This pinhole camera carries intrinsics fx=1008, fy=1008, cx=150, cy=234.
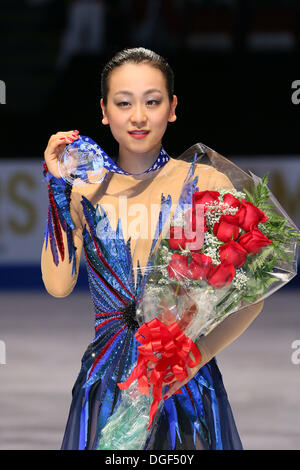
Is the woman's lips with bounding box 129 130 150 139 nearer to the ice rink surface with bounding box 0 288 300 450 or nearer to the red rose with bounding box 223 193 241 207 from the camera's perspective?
the red rose with bounding box 223 193 241 207

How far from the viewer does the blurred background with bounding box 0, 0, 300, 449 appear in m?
5.58

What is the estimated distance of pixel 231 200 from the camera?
96.3 inches

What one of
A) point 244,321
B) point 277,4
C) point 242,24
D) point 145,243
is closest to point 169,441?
point 244,321

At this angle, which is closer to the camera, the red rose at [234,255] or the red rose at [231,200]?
the red rose at [234,255]

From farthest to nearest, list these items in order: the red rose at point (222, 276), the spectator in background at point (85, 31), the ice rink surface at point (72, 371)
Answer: the spectator in background at point (85, 31) < the ice rink surface at point (72, 371) < the red rose at point (222, 276)

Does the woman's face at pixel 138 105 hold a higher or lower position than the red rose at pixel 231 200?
higher

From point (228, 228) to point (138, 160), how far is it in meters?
0.47

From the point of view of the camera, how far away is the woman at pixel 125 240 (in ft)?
8.48

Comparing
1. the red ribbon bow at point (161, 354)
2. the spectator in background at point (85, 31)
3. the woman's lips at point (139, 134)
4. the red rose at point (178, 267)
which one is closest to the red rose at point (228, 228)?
the red rose at point (178, 267)

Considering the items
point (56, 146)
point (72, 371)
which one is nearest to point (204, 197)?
point (56, 146)

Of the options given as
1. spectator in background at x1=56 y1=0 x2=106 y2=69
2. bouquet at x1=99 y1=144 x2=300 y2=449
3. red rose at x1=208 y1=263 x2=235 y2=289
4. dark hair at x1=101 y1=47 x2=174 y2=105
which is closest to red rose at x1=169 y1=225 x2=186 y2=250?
bouquet at x1=99 y1=144 x2=300 y2=449

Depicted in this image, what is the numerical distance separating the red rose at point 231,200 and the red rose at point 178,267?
189 mm

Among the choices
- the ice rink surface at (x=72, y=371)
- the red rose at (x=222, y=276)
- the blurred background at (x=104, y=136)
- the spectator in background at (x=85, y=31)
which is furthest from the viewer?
the spectator in background at (x=85, y=31)

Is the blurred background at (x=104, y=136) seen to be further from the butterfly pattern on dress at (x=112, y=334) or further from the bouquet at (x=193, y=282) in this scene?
the bouquet at (x=193, y=282)
